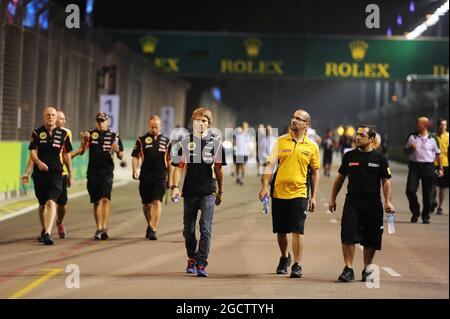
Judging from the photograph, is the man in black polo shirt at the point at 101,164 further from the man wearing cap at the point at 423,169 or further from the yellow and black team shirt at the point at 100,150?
the man wearing cap at the point at 423,169

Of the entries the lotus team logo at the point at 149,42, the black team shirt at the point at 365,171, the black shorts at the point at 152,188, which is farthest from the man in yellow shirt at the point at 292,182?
the lotus team logo at the point at 149,42

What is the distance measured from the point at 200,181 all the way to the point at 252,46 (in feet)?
131

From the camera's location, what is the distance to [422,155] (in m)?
20.6

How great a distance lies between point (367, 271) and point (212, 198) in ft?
6.12

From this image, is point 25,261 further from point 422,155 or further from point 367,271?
point 422,155

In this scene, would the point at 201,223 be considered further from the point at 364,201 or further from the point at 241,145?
the point at 241,145

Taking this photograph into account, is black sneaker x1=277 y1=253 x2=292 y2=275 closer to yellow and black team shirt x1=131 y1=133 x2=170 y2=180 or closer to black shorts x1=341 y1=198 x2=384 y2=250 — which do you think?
black shorts x1=341 y1=198 x2=384 y2=250

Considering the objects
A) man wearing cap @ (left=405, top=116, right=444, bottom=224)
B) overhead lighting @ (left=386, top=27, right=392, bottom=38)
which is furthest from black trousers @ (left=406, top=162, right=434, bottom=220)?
overhead lighting @ (left=386, top=27, right=392, bottom=38)

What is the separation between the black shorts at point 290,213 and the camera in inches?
470

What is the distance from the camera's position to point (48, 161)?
1552 cm

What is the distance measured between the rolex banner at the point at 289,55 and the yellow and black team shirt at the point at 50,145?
3621cm

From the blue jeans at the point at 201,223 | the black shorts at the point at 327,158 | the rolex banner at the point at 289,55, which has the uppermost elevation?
the rolex banner at the point at 289,55

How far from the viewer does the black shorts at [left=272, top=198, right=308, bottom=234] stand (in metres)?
11.9

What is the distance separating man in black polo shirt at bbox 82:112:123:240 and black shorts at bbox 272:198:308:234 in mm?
4734
